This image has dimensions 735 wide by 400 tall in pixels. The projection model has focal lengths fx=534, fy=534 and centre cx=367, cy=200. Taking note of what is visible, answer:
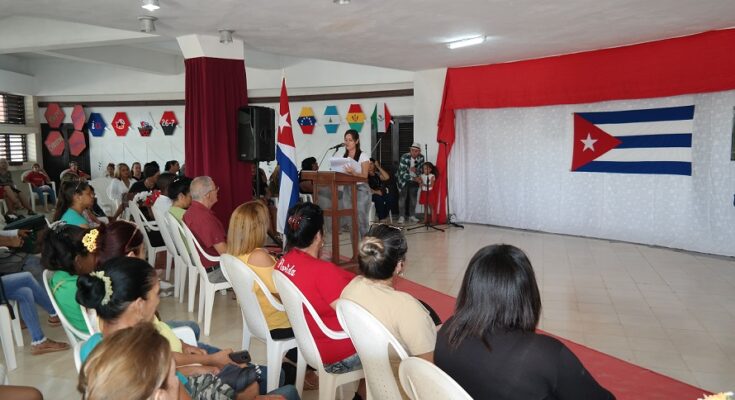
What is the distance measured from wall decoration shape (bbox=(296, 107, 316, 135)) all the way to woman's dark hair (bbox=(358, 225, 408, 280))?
954 centimetres

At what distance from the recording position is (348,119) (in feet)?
36.4

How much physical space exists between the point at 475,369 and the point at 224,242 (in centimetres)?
291

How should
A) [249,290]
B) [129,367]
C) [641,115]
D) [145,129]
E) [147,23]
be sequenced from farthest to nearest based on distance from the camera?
1. [145,129]
2. [641,115]
3. [147,23]
4. [249,290]
5. [129,367]

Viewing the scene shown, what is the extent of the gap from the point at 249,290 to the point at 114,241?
72cm

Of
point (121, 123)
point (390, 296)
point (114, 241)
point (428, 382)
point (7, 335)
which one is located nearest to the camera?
point (428, 382)

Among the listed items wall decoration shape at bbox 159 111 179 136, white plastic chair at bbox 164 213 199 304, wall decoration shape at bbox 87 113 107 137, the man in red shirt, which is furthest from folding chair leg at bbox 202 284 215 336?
wall decoration shape at bbox 87 113 107 137

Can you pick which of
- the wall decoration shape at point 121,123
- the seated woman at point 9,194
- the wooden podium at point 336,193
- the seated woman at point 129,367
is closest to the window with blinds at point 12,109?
the wall decoration shape at point 121,123

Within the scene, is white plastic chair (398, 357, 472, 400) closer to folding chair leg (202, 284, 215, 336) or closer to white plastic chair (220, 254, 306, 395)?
white plastic chair (220, 254, 306, 395)

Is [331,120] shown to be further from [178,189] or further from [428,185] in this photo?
[178,189]

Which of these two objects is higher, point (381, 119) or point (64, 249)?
point (381, 119)

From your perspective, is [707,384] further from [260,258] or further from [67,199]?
[67,199]

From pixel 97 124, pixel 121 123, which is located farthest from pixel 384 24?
pixel 97 124

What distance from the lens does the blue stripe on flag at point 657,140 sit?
6660 mm

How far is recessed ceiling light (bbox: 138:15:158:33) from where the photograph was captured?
5.07m
